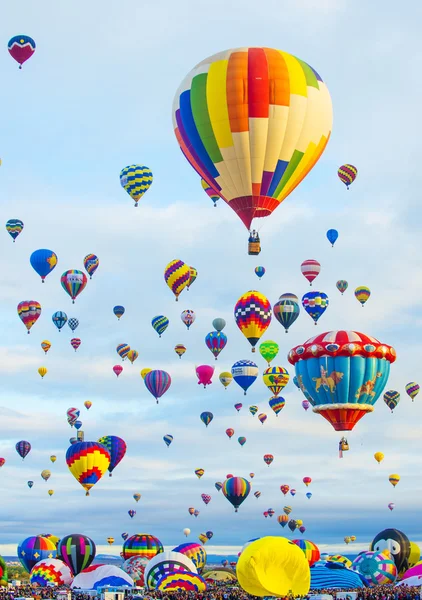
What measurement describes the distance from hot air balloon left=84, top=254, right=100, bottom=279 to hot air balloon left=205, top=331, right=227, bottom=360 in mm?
6698

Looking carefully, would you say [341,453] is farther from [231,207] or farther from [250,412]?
[250,412]

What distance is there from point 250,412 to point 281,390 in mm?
8986

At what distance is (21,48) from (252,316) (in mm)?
14302

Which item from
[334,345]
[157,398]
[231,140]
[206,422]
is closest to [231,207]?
[231,140]

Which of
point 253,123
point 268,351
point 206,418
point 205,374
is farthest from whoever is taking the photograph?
point 206,418

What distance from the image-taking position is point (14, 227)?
44.6 m

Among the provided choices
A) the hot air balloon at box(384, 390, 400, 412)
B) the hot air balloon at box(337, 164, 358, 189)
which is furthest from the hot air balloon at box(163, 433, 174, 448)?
the hot air balloon at box(337, 164, 358, 189)

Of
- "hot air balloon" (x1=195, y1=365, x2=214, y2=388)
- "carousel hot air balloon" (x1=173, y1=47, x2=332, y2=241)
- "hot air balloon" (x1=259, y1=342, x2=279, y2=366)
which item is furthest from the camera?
"hot air balloon" (x1=195, y1=365, x2=214, y2=388)

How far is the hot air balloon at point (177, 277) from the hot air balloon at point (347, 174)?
27.7 feet

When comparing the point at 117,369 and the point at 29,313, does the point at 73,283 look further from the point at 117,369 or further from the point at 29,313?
the point at 117,369

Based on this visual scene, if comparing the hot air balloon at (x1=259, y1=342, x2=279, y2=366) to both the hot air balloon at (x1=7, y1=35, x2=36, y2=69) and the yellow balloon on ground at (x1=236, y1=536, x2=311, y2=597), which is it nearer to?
the hot air balloon at (x1=7, y1=35, x2=36, y2=69)

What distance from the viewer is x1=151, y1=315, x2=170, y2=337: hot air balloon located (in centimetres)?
4759

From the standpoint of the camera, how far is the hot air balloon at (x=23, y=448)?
50031 mm

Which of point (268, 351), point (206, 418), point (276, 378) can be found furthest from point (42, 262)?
point (206, 418)
